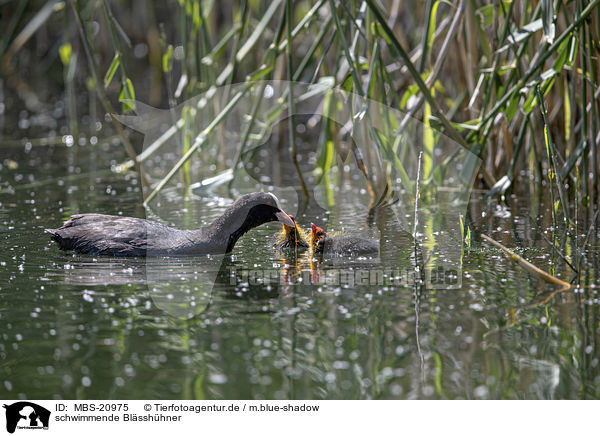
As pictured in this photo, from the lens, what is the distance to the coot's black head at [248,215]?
14.4ft

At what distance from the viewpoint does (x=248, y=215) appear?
446cm

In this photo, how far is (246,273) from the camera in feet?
12.9

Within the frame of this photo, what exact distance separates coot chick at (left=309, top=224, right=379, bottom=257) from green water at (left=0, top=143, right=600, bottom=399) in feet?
0.33

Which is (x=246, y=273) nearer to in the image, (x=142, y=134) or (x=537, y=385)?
(x=537, y=385)

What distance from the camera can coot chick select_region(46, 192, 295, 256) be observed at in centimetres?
429

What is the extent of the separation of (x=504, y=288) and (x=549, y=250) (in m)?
0.63

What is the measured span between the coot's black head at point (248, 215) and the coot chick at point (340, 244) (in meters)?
0.15
